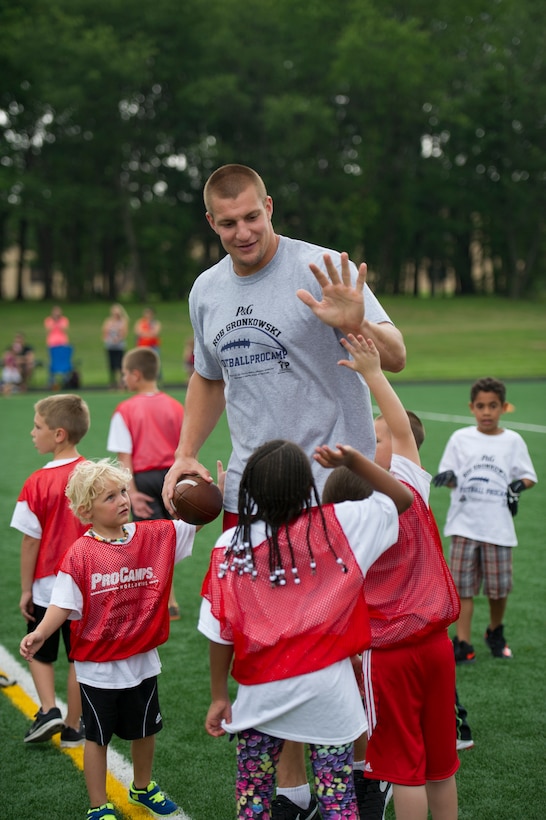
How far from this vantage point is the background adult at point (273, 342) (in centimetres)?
354

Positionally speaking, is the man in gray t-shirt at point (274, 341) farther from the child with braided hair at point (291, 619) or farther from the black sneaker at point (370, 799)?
the black sneaker at point (370, 799)

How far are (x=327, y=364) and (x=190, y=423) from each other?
0.75m

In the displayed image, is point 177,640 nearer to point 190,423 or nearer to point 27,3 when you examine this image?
point 190,423

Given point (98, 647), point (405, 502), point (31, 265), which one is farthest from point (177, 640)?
point (31, 265)

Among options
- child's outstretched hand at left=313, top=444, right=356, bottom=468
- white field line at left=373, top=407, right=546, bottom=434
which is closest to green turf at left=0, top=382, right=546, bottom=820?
child's outstretched hand at left=313, top=444, right=356, bottom=468

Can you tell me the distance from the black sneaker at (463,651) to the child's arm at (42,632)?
3038 millimetres

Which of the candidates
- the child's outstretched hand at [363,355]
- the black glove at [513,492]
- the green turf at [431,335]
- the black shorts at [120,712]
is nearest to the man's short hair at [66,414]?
the black shorts at [120,712]

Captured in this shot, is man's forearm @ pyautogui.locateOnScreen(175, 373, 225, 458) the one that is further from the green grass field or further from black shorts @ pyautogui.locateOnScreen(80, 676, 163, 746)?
the green grass field

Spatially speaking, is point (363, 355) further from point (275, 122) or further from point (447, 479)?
point (275, 122)

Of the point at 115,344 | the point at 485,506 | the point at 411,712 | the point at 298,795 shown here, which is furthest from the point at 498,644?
the point at 115,344

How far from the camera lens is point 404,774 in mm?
3486

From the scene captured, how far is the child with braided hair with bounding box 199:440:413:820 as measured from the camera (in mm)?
3084

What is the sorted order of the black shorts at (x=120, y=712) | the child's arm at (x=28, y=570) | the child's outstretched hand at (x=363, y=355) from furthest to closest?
the child's arm at (x=28, y=570), the black shorts at (x=120, y=712), the child's outstretched hand at (x=363, y=355)

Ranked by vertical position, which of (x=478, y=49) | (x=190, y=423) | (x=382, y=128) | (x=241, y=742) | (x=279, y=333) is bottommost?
(x=241, y=742)
